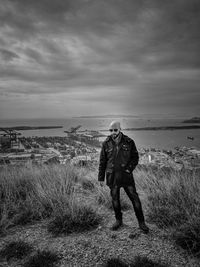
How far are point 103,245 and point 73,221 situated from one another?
72cm

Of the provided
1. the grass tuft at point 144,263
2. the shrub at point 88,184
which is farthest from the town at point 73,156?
the grass tuft at point 144,263

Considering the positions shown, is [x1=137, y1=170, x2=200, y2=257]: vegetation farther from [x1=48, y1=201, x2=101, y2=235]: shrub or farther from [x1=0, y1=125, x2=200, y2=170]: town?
[x1=0, y1=125, x2=200, y2=170]: town

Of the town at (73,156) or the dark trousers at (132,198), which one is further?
the town at (73,156)

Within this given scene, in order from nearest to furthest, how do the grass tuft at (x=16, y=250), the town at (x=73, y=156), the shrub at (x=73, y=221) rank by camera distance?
1. the grass tuft at (x=16, y=250)
2. the shrub at (x=73, y=221)
3. the town at (x=73, y=156)

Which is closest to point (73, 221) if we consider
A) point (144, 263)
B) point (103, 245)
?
point (103, 245)

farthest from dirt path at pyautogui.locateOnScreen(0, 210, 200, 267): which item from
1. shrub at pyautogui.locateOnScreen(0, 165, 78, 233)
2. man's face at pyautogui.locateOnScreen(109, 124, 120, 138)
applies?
man's face at pyautogui.locateOnScreen(109, 124, 120, 138)

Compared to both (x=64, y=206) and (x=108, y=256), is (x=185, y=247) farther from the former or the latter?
(x=64, y=206)

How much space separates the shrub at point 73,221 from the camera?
2.98 meters

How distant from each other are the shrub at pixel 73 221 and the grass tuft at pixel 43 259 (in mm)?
566

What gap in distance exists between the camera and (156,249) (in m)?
2.44

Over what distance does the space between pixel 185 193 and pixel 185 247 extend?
55.6 inches

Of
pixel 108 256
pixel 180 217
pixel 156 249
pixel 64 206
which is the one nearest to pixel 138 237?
pixel 156 249

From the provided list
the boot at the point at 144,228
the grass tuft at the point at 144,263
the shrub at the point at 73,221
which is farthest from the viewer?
the shrub at the point at 73,221

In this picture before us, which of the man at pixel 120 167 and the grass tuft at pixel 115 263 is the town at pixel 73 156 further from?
the grass tuft at pixel 115 263
